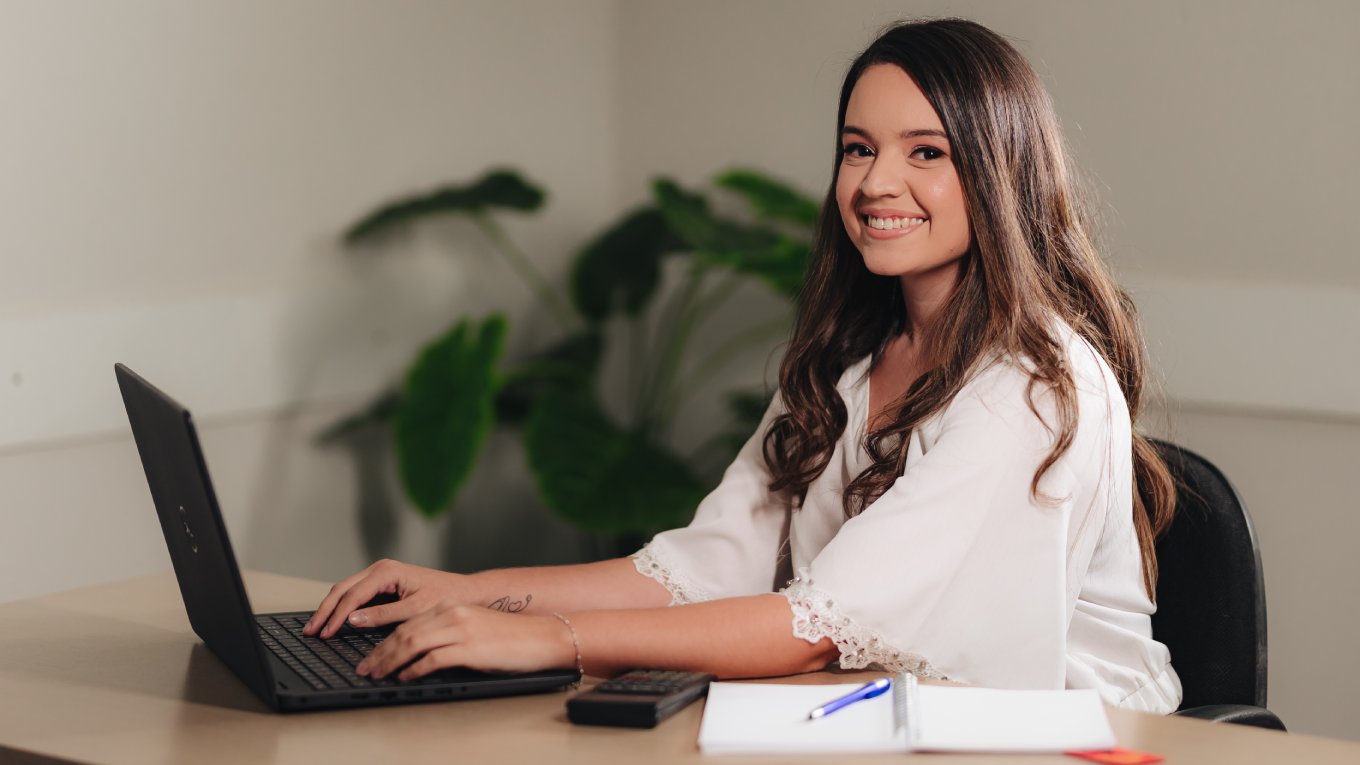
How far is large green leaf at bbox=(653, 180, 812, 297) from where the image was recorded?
271cm

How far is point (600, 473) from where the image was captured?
276 cm

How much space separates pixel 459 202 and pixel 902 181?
1566 mm

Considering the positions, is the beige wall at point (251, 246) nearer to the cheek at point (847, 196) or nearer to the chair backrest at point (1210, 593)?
the cheek at point (847, 196)

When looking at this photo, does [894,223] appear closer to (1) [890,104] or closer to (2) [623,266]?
(1) [890,104]

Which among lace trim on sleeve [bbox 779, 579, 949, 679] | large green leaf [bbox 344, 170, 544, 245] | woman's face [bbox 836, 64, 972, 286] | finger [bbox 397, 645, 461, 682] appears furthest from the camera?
large green leaf [bbox 344, 170, 544, 245]

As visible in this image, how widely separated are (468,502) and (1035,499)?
79.1 inches

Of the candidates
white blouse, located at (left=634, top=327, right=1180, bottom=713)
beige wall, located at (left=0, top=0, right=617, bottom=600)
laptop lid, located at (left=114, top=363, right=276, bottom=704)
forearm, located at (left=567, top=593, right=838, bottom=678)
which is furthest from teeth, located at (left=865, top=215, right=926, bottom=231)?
beige wall, located at (left=0, top=0, right=617, bottom=600)

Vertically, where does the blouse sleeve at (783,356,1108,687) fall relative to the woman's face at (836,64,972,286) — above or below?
below

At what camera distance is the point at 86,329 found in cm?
228

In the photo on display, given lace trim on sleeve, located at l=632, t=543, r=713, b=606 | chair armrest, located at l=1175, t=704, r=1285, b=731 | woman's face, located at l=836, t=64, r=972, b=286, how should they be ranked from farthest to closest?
lace trim on sleeve, located at l=632, t=543, r=713, b=606 < woman's face, located at l=836, t=64, r=972, b=286 < chair armrest, located at l=1175, t=704, r=1285, b=731

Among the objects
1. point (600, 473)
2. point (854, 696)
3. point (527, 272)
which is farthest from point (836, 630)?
point (527, 272)

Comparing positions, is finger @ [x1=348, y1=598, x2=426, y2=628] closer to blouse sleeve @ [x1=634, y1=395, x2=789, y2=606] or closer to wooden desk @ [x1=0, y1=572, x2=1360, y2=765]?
wooden desk @ [x1=0, y1=572, x2=1360, y2=765]

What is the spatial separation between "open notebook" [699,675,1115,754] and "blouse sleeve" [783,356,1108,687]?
0.11 m

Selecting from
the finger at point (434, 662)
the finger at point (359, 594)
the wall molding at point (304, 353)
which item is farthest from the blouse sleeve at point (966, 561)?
the wall molding at point (304, 353)
